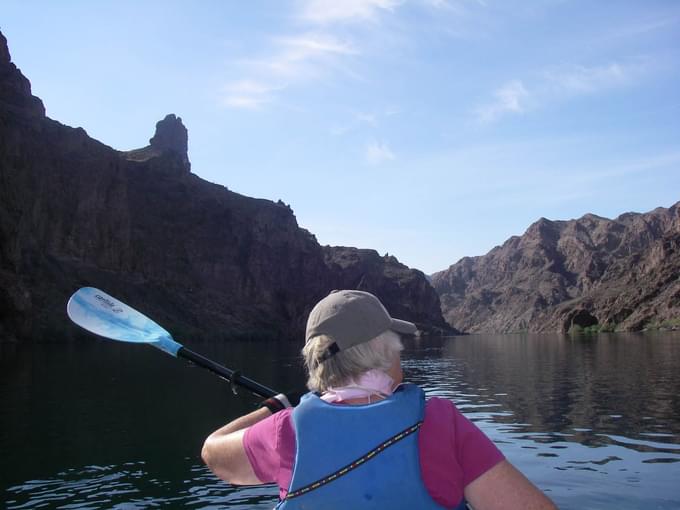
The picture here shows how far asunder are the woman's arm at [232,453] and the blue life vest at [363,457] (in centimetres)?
46

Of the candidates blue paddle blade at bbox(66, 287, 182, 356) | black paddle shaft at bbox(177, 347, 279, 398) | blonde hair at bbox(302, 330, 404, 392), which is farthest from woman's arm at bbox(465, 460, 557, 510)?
blue paddle blade at bbox(66, 287, 182, 356)

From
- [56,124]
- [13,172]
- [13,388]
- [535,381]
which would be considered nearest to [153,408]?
[13,388]

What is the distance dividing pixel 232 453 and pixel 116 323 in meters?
3.45

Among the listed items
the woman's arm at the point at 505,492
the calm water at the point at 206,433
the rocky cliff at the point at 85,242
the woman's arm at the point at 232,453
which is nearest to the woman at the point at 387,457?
the woman's arm at the point at 505,492

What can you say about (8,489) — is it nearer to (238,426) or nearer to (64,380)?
(238,426)

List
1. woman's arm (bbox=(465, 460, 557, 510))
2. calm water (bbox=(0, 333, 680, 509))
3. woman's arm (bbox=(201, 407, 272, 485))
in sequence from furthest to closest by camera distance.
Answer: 1. calm water (bbox=(0, 333, 680, 509))
2. woman's arm (bbox=(201, 407, 272, 485))
3. woman's arm (bbox=(465, 460, 557, 510))

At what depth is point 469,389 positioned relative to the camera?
36125 mm

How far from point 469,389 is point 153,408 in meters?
17.5

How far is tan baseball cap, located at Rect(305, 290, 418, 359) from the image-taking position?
11.6 ft

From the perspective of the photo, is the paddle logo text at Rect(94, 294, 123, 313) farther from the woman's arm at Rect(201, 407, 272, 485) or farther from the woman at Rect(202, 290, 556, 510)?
the woman at Rect(202, 290, 556, 510)

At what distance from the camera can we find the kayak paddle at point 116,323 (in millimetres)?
6338

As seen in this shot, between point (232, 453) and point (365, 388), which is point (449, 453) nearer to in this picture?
point (365, 388)

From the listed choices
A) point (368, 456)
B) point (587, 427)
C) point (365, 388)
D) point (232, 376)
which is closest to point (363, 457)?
point (368, 456)

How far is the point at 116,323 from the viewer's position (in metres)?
6.68
